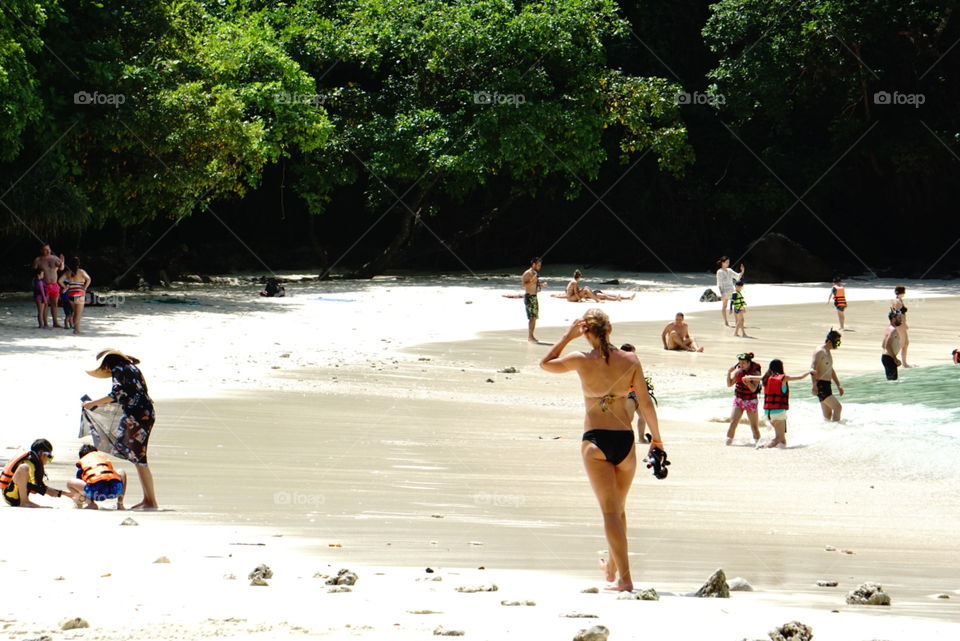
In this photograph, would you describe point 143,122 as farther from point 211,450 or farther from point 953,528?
point 953,528

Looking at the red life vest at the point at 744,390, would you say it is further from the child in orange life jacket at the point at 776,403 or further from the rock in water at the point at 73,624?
the rock in water at the point at 73,624

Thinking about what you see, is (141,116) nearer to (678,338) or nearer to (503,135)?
(503,135)

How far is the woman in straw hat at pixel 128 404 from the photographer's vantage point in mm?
9016

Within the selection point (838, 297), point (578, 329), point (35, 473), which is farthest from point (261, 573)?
point (838, 297)

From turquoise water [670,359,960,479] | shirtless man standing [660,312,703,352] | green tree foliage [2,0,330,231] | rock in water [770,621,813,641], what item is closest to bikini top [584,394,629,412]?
rock in water [770,621,813,641]

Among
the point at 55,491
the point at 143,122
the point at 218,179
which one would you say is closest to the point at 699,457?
the point at 55,491

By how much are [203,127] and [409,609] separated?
72.2 feet

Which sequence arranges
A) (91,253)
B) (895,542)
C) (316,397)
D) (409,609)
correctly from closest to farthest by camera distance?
1. (409,609)
2. (895,542)
3. (316,397)
4. (91,253)

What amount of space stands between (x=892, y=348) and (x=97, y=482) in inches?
506

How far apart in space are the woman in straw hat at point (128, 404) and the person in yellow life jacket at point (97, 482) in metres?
0.17

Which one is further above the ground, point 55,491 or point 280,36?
point 280,36

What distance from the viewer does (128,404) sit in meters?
9.09

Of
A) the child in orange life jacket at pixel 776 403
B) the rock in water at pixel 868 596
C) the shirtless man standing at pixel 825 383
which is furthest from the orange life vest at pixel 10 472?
the shirtless man standing at pixel 825 383

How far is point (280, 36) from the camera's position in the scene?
34.9m
